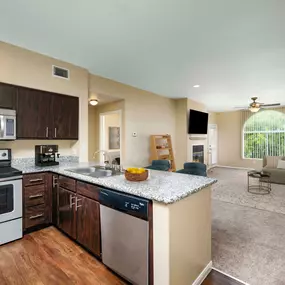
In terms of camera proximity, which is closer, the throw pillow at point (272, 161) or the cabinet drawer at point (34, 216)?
the cabinet drawer at point (34, 216)

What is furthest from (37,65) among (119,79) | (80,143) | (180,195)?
(180,195)

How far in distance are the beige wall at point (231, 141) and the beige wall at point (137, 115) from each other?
14.6 feet

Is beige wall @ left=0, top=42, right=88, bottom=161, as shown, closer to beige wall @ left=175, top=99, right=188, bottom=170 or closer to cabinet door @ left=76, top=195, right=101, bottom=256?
cabinet door @ left=76, top=195, right=101, bottom=256

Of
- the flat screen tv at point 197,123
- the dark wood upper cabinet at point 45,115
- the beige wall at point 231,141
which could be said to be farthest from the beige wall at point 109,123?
the beige wall at point 231,141

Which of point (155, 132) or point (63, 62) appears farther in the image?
point (155, 132)

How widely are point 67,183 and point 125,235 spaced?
1163 mm

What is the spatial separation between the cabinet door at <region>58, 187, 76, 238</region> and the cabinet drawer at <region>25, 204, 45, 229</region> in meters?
0.31

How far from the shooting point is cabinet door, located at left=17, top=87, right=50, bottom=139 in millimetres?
2834

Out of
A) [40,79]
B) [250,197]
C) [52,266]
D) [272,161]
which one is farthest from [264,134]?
[52,266]

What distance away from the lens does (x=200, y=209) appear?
179cm

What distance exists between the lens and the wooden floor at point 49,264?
5.95 feet

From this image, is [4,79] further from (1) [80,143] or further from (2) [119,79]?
(2) [119,79]

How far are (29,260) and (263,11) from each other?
3757 mm

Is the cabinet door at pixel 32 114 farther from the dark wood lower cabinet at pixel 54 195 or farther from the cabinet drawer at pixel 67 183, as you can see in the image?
the cabinet drawer at pixel 67 183
